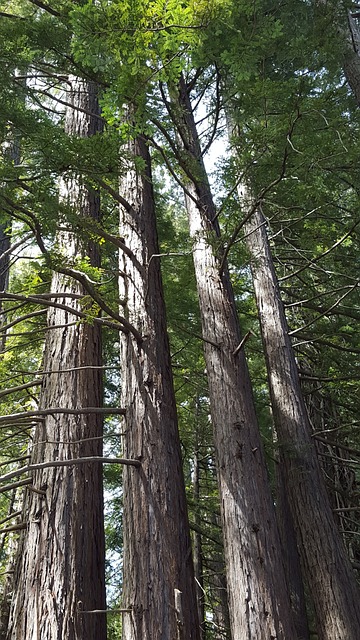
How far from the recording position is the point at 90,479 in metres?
4.19

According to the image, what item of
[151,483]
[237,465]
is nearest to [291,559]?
[237,465]

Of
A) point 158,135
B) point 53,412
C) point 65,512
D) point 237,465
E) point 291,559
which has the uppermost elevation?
point 158,135

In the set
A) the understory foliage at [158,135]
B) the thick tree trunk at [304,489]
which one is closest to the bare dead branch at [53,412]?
the understory foliage at [158,135]

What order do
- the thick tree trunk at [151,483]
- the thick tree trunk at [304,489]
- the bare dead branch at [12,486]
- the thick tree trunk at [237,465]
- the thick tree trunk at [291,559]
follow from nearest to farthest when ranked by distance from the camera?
the bare dead branch at [12,486]
the thick tree trunk at [151,483]
the thick tree trunk at [237,465]
the thick tree trunk at [304,489]
the thick tree trunk at [291,559]

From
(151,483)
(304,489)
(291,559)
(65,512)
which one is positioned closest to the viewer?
(151,483)

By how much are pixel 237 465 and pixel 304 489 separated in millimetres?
2472

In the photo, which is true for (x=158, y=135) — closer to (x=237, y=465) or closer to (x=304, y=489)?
(x=237, y=465)

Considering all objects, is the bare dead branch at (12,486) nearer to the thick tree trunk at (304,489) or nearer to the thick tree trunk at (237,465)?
the thick tree trunk at (237,465)

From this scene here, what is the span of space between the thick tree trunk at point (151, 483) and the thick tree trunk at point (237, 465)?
1.57ft

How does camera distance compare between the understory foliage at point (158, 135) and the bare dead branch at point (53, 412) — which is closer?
the bare dead branch at point (53, 412)

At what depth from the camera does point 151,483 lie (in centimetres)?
334

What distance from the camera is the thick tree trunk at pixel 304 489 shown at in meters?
5.28

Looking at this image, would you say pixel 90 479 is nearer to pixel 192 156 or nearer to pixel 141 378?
pixel 141 378

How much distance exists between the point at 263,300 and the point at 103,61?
467cm
